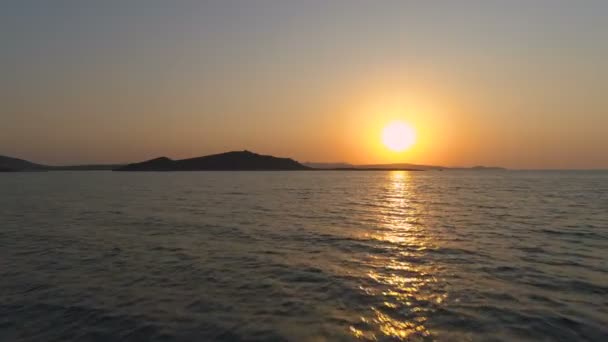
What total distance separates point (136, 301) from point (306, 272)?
7901 millimetres

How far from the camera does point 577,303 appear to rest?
1409 centimetres

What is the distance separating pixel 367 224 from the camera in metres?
35.6

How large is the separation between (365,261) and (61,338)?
14.8 meters

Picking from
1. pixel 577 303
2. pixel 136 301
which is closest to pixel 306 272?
pixel 136 301

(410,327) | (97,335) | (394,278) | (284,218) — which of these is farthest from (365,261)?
(284,218)

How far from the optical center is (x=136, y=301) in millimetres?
14375

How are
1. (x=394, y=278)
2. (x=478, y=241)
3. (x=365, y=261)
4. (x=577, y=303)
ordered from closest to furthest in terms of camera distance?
(x=577, y=303), (x=394, y=278), (x=365, y=261), (x=478, y=241)

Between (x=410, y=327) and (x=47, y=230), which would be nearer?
(x=410, y=327)

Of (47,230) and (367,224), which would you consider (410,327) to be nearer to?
(367,224)

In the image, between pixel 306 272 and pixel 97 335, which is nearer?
pixel 97 335

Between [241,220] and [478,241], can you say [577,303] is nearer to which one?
[478,241]

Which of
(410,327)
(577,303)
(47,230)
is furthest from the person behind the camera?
(47,230)

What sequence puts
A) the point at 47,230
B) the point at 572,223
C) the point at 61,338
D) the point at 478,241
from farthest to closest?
the point at 572,223
the point at 47,230
the point at 478,241
the point at 61,338

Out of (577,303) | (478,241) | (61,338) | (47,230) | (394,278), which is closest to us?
(61,338)
